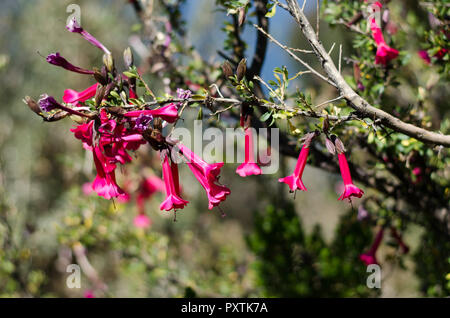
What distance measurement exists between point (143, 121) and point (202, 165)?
8.3 inches

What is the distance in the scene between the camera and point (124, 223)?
2869 mm

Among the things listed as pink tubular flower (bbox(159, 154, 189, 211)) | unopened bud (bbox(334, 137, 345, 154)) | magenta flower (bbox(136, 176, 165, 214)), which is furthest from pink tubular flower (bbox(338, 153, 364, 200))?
magenta flower (bbox(136, 176, 165, 214))

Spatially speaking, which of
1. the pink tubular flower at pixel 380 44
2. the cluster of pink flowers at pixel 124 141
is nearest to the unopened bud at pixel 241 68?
the cluster of pink flowers at pixel 124 141

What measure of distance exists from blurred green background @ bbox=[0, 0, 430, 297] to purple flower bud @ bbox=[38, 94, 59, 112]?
0.40 feet

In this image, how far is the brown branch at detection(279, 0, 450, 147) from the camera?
98cm

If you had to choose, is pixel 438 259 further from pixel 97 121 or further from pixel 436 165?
pixel 97 121

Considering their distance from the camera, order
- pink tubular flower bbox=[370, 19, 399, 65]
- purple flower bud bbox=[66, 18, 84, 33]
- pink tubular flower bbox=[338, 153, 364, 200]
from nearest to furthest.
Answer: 1. pink tubular flower bbox=[338, 153, 364, 200]
2. purple flower bud bbox=[66, 18, 84, 33]
3. pink tubular flower bbox=[370, 19, 399, 65]

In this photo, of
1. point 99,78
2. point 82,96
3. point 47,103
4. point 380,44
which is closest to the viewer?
point 47,103

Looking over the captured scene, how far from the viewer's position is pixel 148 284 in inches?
108

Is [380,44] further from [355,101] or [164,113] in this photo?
[164,113]

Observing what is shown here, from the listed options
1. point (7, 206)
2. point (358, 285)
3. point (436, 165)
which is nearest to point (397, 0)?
point (436, 165)

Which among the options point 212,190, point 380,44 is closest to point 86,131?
point 212,190

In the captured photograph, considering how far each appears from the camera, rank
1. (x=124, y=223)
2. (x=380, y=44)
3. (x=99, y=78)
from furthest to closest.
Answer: (x=124, y=223)
(x=380, y=44)
(x=99, y=78)

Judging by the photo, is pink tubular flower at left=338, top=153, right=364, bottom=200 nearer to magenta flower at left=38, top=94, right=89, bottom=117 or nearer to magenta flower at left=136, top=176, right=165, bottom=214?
magenta flower at left=38, top=94, right=89, bottom=117
